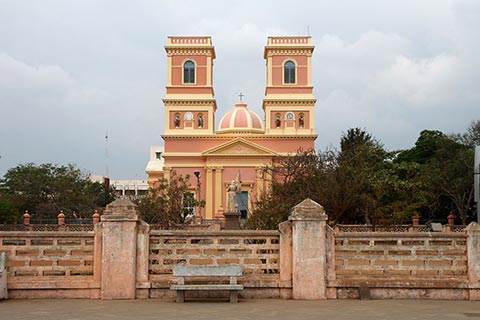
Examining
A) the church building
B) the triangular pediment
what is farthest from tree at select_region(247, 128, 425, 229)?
the church building

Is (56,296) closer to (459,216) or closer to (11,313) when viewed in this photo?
(11,313)

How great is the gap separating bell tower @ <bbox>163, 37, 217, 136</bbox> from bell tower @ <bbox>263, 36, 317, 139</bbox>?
543cm

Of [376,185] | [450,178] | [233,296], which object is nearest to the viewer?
[233,296]

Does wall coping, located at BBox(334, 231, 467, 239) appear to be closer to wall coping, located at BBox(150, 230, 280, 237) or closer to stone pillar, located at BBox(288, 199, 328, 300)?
stone pillar, located at BBox(288, 199, 328, 300)

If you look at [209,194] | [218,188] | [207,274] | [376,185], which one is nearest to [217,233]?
[207,274]

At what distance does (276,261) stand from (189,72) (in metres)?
47.0

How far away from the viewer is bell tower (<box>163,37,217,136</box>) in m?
56.5

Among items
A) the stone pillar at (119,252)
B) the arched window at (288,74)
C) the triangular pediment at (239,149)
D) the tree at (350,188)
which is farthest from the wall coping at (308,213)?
the arched window at (288,74)

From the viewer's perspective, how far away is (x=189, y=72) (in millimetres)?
57031

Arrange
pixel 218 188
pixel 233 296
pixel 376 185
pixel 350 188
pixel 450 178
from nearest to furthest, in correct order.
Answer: pixel 233 296
pixel 350 188
pixel 376 185
pixel 450 178
pixel 218 188

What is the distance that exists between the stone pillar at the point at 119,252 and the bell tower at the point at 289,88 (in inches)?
1800

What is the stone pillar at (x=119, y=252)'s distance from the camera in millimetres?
11180

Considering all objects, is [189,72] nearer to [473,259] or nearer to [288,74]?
[288,74]

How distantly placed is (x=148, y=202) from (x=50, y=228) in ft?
20.8
